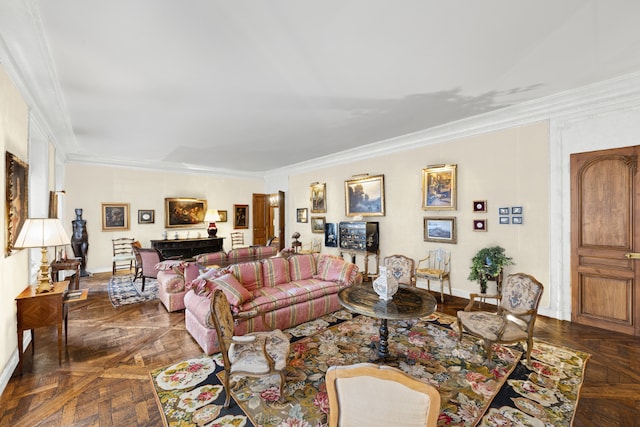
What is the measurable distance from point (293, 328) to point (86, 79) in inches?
158

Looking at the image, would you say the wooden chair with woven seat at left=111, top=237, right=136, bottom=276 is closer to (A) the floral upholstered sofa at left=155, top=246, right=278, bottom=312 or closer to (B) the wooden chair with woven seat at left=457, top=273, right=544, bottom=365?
(A) the floral upholstered sofa at left=155, top=246, right=278, bottom=312

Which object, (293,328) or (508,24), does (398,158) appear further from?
(293,328)

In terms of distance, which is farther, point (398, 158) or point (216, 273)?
point (398, 158)

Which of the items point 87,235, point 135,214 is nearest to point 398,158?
point 135,214

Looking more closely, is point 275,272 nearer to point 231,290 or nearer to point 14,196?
point 231,290

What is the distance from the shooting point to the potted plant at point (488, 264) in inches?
175

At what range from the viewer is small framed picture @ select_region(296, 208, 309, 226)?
28.7 feet

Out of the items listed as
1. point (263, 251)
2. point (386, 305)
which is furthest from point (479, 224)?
point (263, 251)

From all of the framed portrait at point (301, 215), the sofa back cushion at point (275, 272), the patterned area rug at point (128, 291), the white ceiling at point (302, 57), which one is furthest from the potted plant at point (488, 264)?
the patterned area rug at point (128, 291)

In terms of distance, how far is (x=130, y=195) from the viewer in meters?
7.93

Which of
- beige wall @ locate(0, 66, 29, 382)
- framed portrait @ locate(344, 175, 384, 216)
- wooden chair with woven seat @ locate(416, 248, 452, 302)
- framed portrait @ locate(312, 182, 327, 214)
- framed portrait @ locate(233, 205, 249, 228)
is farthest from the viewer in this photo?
framed portrait @ locate(233, 205, 249, 228)

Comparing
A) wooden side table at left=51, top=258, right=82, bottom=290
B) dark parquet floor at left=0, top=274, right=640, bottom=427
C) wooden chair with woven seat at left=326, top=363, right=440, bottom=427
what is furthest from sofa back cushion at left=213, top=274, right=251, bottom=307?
wooden side table at left=51, top=258, right=82, bottom=290

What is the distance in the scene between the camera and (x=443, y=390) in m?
2.50

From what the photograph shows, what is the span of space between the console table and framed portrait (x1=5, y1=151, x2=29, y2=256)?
4572 millimetres
